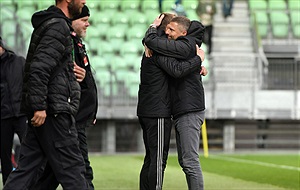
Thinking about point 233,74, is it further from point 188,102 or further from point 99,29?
point 188,102

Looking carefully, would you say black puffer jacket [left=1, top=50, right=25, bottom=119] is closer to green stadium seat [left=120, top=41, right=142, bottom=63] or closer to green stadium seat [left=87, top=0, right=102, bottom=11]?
green stadium seat [left=120, top=41, right=142, bottom=63]

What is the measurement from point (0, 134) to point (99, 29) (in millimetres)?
13180

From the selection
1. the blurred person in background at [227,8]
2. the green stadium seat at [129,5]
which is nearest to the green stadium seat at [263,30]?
the blurred person in background at [227,8]

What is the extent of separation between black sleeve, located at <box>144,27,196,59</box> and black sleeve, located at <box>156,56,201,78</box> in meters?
0.05

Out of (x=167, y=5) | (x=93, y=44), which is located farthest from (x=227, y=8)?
(x=93, y=44)

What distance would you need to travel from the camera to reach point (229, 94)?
21.0 meters

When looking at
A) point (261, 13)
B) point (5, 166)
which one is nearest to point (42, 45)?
point (5, 166)

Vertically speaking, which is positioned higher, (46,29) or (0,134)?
(46,29)

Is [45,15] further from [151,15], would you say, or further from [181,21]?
[151,15]

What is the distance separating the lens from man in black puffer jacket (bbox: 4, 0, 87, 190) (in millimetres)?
6191

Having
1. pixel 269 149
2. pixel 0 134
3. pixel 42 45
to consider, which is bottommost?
pixel 269 149

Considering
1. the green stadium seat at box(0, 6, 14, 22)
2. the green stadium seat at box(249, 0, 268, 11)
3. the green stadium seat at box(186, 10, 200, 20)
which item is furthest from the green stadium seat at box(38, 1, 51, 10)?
the green stadium seat at box(249, 0, 268, 11)

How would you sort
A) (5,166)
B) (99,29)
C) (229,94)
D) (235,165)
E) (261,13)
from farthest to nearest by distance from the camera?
1. (261,13)
2. (99,29)
3. (229,94)
4. (235,165)
5. (5,166)

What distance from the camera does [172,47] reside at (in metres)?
7.89
